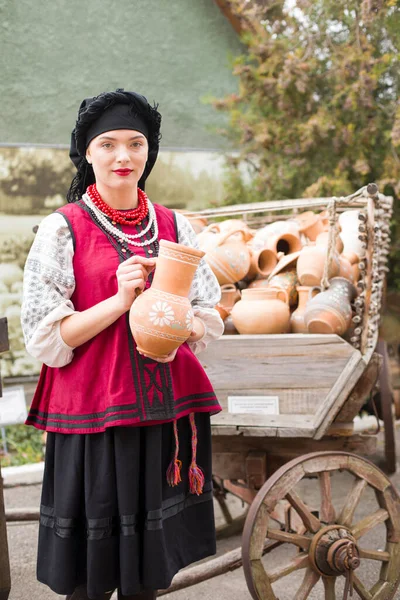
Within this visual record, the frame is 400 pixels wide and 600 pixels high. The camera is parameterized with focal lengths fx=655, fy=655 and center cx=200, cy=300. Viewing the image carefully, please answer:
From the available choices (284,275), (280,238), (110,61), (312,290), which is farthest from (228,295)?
(110,61)

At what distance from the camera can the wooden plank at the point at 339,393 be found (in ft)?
8.05

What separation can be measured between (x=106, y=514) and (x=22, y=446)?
355 centimetres

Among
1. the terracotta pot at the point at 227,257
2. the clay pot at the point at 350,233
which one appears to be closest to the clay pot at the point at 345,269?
the clay pot at the point at 350,233

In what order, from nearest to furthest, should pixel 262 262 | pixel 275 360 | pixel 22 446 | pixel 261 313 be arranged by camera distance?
pixel 275 360 → pixel 261 313 → pixel 262 262 → pixel 22 446

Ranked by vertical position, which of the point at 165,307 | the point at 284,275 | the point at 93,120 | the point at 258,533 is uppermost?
the point at 93,120

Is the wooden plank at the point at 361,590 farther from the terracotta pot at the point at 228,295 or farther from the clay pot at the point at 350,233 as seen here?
the clay pot at the point at 350,233

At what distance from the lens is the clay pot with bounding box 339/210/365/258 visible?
11.1ft

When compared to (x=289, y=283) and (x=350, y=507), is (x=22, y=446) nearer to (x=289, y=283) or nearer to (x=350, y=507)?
(x=289, y=283)

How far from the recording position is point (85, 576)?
1.64 m

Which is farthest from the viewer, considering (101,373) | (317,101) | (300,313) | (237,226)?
(317,101)

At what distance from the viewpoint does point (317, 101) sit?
5.51 meters

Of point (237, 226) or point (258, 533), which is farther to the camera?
point (237, 226)

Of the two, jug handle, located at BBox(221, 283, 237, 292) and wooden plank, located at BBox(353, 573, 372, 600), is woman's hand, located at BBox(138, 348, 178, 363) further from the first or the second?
jug handle, located at BBox(221, 283, 237, 292)

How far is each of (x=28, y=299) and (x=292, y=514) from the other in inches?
60.7
